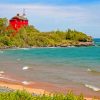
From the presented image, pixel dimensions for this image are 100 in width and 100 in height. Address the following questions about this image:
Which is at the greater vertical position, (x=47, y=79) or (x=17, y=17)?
(x=17, y=17)

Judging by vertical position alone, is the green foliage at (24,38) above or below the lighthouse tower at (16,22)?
below

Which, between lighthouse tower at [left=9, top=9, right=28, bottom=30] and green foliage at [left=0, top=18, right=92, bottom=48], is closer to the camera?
green foliage at [left=0, top=18, right=92, bottom=48]

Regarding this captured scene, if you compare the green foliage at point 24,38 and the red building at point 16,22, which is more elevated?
the red building at point 16,22

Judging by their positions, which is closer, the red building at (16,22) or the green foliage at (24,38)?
the green foliage at (24,38)

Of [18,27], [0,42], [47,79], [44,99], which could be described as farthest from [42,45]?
[44,99]

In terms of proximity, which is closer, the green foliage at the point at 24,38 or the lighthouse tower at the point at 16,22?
the green foliage at the point at 24,38

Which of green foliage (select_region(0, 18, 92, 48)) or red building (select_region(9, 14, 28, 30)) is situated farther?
red building (select_region(9, 14, 28, 30))

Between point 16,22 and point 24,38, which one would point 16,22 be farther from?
point 24,38

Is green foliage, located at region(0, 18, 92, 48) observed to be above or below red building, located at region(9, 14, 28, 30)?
below

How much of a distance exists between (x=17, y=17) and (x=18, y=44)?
66.8 ft

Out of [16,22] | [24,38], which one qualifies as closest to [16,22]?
[16,22]

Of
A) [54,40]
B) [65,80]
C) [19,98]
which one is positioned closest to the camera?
[19,98]

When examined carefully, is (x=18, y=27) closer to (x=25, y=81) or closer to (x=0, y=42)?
(x=0, y=42)

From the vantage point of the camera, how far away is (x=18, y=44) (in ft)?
537
